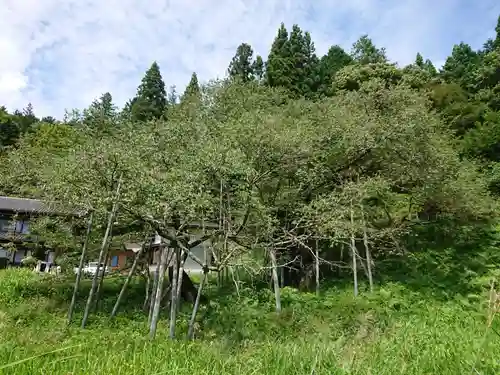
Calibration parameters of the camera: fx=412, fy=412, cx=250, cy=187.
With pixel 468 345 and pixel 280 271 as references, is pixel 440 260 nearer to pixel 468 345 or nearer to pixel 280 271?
pixel 280 271

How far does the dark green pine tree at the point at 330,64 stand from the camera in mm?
26964

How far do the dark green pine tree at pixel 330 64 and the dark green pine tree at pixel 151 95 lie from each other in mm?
11868

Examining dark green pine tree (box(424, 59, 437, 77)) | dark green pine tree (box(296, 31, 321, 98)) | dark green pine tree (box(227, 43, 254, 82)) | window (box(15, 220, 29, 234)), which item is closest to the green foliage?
dark green pine tree (box(227, 43, 254, 82))

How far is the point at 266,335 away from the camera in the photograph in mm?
7777

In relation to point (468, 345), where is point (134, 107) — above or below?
above

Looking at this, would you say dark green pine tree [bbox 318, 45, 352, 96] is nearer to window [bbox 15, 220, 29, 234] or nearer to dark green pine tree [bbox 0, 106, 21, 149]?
window [bbox 15, 220, 29, 234]

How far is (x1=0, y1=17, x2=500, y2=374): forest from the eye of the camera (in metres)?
7.98

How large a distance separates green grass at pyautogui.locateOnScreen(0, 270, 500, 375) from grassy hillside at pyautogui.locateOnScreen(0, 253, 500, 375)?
0.02 m

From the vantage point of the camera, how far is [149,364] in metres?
2.75

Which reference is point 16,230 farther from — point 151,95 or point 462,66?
point 462,66

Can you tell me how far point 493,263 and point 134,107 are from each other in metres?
25.7

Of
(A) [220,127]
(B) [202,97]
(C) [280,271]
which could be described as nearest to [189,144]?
(A) [220,127]

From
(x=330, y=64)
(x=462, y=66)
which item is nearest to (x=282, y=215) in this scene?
(x=330, y=64)

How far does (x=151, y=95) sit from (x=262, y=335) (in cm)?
2750
